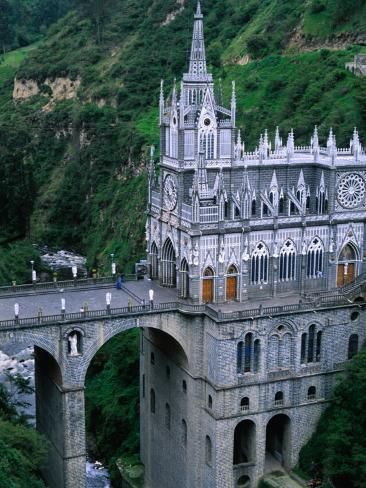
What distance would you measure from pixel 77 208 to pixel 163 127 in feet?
214

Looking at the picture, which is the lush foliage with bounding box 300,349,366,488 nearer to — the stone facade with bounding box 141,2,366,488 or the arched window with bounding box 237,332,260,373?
the stone facade with bounding box 141,2,366,488

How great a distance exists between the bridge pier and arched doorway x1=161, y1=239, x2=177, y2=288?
10564mm

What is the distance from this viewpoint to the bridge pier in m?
57.0

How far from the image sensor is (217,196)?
59.1 m

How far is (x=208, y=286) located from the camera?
60.1m

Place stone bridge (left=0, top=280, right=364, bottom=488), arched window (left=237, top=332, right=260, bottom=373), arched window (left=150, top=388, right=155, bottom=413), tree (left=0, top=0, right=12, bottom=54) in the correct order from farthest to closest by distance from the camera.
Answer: tree (left=0, top=0, right=12, bottom=54)
arched window (left=150, top=388, right=155, bottom=413)
arched window (left=237, top=332, right=260, bottom=373)
stone bridge (left=0, top=280, right=364, bottom=488)

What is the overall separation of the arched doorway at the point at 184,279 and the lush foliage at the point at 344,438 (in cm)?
1263

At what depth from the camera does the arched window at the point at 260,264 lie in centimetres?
6128

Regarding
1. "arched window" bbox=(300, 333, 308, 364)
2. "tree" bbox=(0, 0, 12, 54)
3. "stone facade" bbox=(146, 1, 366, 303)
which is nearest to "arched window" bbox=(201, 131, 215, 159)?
"stone facade" bbox=(146, 1, 366, 303)

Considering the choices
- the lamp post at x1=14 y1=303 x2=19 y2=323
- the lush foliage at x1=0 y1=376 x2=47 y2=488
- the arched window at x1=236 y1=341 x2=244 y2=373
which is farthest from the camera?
the arched window at x1=236 y1=341 x2=244 y2=373

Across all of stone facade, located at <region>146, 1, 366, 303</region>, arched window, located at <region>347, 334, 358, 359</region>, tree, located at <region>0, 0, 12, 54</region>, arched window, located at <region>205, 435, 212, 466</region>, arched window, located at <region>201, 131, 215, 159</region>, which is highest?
tree, located at <region>0, 0, 12, 54</region>

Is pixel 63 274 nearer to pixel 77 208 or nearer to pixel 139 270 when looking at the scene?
pixel 77 208

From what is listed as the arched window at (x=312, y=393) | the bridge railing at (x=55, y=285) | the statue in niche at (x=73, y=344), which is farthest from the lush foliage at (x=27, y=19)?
the arched window at (x=312, y=393)

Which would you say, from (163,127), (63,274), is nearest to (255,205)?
(163,127)
